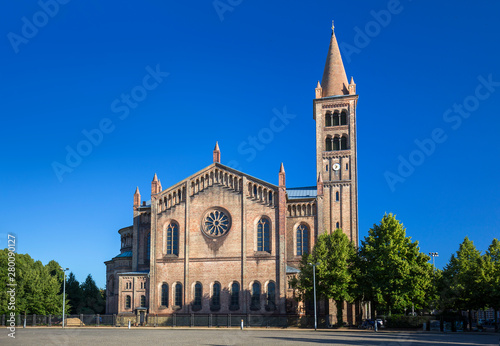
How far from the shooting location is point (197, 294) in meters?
71.0

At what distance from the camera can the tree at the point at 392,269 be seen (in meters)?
57.9

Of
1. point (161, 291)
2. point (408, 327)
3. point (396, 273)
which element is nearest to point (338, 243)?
point (396, 273)

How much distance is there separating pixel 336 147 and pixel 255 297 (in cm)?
2624

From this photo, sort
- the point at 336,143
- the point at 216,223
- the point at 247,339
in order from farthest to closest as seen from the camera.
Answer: the point at 336,143 < the point at 216,223 < the point at 247,339

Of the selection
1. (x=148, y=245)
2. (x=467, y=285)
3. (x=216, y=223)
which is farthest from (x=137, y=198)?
(x=467, y=285)

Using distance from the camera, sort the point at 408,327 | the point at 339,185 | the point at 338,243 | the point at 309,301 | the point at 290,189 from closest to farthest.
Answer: the point at 408,327
the point at 338,243
the point at 309,301
the point at 339,185
the point at 290,189

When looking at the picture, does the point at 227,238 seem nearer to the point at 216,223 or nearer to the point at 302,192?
the point at 216,223

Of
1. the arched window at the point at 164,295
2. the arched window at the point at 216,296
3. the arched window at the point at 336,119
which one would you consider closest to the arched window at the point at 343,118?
the arched window at the point at 336,119

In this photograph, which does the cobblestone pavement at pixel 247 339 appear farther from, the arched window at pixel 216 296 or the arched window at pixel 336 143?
the arched window at pixel 336 143

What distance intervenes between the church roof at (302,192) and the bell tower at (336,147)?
188 cm

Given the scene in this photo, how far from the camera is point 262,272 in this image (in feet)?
226

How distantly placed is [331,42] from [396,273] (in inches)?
1699

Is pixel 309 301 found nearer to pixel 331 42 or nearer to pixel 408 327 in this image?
pixel 408 327

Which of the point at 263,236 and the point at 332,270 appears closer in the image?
the point at 332,270
